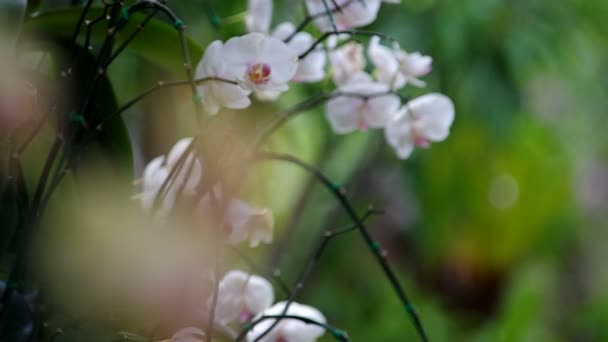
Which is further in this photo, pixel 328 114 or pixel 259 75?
pixel 328 114

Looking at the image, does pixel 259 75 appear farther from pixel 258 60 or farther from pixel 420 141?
pixel 420 141

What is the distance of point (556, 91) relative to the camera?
3297mm

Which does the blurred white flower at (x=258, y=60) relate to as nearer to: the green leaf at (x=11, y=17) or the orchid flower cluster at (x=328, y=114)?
the orchid flower cluster at (x=328, y=114)

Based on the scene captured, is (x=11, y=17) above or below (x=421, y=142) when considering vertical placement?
above

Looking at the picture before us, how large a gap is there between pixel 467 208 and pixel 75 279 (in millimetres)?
1783

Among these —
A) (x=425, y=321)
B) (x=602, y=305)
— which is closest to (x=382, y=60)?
(x=425, y=321)

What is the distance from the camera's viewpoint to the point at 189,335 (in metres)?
0.38

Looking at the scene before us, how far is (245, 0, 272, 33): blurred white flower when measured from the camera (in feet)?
1.53

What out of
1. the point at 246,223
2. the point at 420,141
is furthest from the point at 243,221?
the point at 420,141

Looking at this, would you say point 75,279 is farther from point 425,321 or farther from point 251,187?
point 425,321

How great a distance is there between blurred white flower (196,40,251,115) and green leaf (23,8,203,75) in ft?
0.22

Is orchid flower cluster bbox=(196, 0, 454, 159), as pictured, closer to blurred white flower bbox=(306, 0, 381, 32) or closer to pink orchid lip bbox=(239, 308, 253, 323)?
blurred white flower bbox=(306, 0, 381, 32)

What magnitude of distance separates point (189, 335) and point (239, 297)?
0.17 feet

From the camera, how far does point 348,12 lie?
0.45 m
